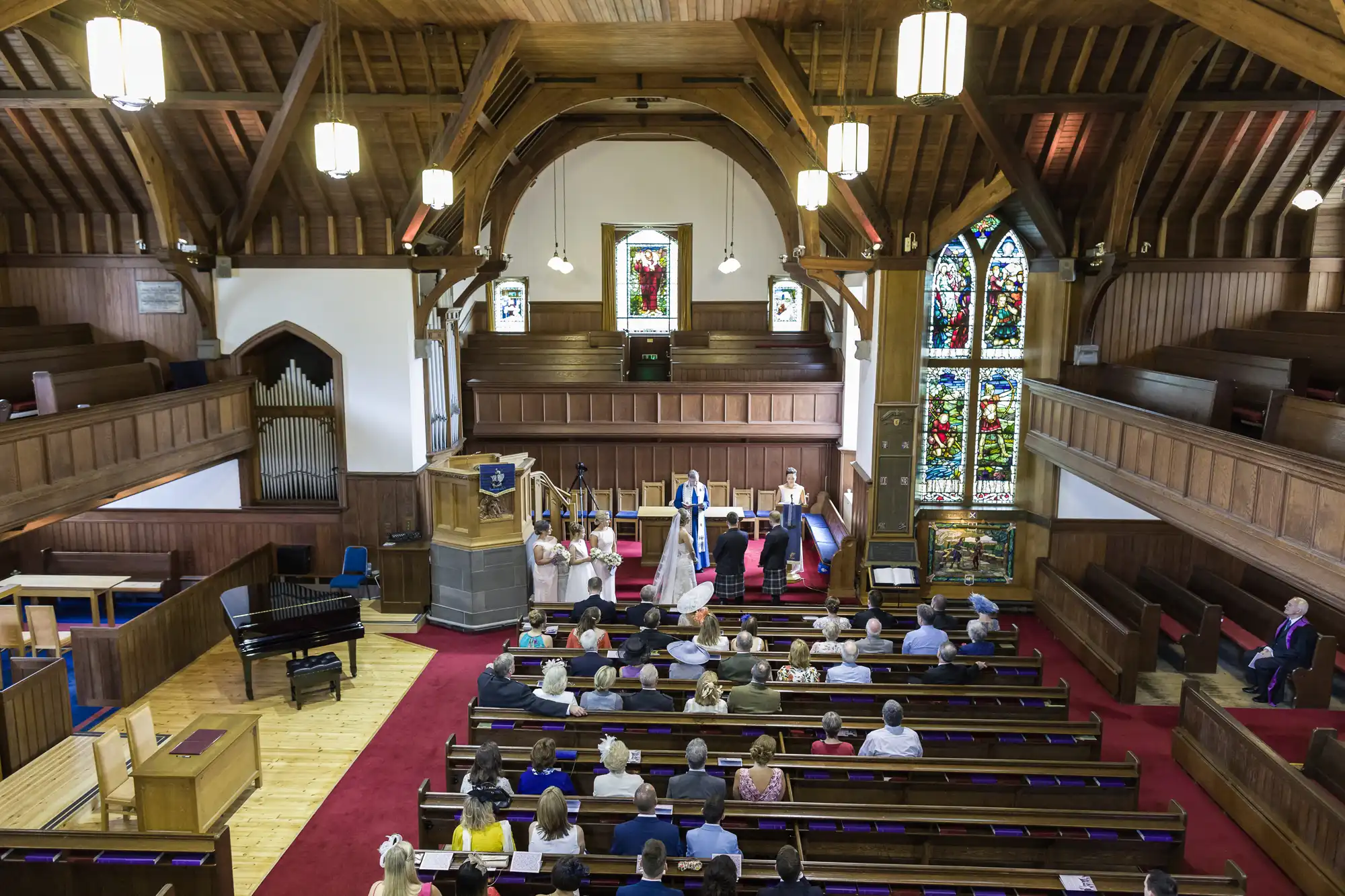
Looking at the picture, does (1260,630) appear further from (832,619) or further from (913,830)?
(913,830)

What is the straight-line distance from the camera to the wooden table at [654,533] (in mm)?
14711

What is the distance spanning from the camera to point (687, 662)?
8.66 metres

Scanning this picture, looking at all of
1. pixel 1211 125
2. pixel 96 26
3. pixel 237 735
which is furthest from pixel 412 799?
pixel 1211 125

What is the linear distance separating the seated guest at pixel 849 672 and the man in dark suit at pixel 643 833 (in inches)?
126

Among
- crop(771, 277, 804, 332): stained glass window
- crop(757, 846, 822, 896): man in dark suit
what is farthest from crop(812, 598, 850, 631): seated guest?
crop(771, 277, 804, 332): stained glass window

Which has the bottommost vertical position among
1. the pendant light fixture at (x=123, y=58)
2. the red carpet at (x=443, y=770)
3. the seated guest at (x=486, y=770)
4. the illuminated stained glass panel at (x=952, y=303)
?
the red carpet at (x=443, y=770)

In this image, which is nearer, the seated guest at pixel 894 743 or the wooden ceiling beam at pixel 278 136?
the seated guest at pixel 894 743

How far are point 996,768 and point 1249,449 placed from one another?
3.62 metres

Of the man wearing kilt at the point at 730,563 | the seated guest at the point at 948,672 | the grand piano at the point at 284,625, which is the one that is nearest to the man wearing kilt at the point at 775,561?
the man wearing kilt at the point at 730,563

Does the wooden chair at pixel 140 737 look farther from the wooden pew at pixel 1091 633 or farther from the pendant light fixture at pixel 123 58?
the wooden pew at pixel 1091 633

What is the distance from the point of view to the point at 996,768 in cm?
699

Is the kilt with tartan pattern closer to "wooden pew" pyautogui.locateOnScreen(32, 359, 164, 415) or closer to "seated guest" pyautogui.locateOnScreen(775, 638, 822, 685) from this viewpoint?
"seated guest" pyautogui.locateOnScreen(775, 638, 822, 685)

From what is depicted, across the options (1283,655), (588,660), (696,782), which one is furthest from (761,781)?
(1283,655)

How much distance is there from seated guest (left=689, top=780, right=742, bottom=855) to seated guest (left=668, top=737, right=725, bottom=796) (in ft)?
2.03
